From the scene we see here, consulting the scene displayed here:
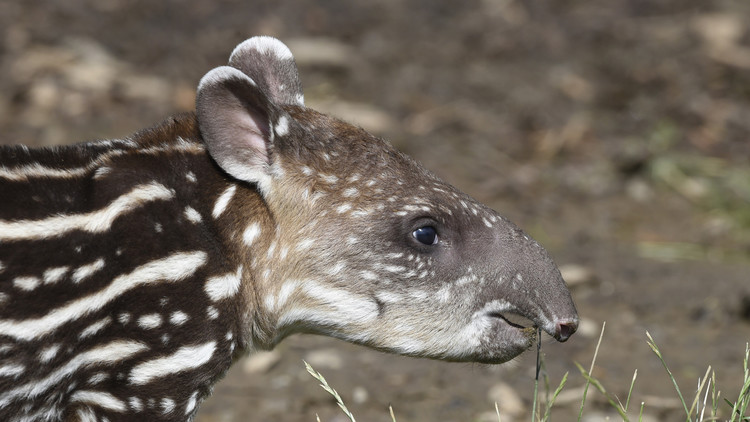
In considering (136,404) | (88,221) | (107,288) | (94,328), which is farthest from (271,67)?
(136,404)

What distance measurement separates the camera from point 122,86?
8812 millimetres

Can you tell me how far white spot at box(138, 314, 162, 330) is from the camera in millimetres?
3627

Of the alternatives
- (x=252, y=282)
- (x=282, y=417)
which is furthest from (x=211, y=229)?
(x=282, y=417)

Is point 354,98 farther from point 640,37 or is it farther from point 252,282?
point 252,282

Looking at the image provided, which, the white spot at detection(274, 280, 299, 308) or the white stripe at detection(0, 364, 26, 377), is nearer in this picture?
the white stripe at detection(0, 364, 26, 377)

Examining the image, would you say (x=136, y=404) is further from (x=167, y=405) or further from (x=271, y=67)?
(x=271, y=67)

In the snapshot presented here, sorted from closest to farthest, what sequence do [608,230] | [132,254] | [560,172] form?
[132,254], [608,230], [560,172]

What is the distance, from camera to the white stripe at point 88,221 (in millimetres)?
3516

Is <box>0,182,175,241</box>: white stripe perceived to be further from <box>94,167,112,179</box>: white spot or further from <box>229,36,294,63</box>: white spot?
<box>229,36,294,63</box>: white spot

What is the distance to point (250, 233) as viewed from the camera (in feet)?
13.0

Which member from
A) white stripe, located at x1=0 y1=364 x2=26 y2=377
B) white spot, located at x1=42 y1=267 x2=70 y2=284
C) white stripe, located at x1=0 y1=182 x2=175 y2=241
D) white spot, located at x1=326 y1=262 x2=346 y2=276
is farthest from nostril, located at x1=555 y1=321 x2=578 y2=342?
white stripe, located at x1=0 y1=364 x2=26 y2=377

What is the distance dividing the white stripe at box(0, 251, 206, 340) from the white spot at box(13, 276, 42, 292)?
0.10 m

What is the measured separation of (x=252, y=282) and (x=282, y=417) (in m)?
1.75

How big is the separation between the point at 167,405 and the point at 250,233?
683 mm
